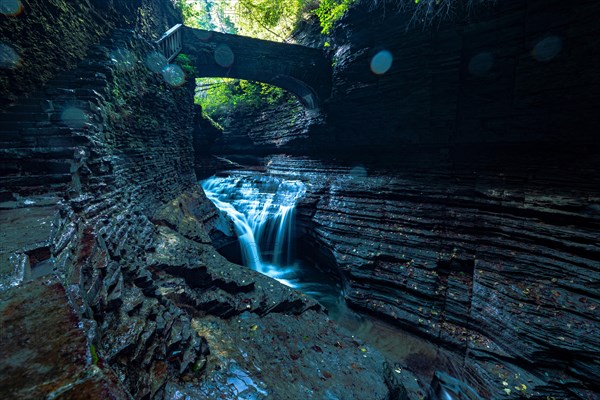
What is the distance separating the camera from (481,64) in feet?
22.1

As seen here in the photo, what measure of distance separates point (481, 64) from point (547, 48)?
52.1 inches

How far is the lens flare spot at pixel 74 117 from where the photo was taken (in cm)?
400

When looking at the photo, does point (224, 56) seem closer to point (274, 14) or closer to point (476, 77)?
point (274, 14)

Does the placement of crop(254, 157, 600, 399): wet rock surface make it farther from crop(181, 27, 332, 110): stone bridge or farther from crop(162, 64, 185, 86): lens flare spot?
crop(162, 64, 185, 86): lens flare spot

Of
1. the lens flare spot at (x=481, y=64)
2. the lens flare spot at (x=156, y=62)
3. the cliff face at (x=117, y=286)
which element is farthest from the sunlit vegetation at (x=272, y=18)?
the cliff face at (x=117, y=286)

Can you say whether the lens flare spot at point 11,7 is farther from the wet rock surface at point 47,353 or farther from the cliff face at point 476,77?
the cliff face at point 476,77

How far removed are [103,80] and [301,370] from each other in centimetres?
618

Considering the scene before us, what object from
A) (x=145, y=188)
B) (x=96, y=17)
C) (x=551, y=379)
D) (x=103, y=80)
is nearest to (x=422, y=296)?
(x=551, y=379)

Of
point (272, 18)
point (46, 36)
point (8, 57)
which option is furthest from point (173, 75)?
point (272, 18)

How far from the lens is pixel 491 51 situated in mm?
6453

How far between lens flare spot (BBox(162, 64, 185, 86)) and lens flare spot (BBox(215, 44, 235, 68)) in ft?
4.97

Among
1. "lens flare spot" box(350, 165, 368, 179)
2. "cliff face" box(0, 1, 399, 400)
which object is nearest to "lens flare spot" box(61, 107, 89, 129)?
"cliff face" box(0, 1, 399, 400)

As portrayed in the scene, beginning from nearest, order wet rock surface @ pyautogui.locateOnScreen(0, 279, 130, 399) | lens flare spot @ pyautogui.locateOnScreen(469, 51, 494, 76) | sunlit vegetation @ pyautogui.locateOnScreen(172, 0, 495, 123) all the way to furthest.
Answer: wet rock surface @ pyautogui.locateOnScreen(0, 279, 130, 399) → lens flare spot @ pyautogui.locateOnScreen(469, 51, 494, 76) → sunlit vegetation @ pyautogui.locateOnScreen(172, 0, 495, 123)

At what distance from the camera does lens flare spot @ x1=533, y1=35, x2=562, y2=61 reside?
5508mm
